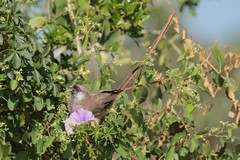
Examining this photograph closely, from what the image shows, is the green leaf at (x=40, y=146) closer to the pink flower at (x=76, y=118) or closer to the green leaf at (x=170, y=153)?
the pink flower at (x=76, y=118)

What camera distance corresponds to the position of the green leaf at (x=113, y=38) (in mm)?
3297

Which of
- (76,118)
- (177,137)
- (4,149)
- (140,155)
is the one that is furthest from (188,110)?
(4,149)

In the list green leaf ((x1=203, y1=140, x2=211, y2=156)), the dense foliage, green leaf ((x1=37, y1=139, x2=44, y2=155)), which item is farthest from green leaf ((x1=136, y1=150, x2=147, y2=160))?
green leaf ((x1=37, y1=139, x2=44, y2=155))

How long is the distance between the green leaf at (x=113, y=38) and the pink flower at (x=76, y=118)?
29.2 inches

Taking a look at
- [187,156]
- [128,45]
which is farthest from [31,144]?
[128,45]

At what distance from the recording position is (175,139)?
283 centimetres

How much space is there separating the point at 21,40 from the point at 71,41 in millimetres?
687

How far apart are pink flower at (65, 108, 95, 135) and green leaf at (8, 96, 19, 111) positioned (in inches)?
8.6

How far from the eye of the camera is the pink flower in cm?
250

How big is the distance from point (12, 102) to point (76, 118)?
11.4 inches

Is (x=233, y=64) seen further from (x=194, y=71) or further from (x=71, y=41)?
(x=71, y=41)

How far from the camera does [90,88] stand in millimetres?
2801

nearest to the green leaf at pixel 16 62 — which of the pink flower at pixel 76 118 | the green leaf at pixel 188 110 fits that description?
the pink flower at pixel 76 118

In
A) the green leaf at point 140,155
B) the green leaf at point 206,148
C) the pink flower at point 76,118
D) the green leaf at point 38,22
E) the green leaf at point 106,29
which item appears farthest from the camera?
the green leaf at point 106,29
